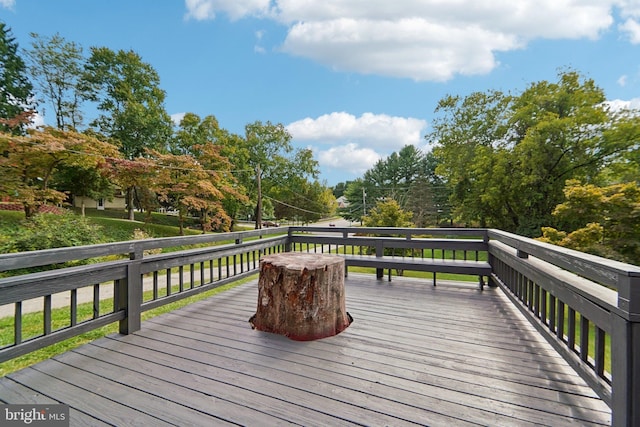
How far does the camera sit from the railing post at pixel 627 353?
41.3 inches

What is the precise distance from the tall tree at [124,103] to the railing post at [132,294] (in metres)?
16.2

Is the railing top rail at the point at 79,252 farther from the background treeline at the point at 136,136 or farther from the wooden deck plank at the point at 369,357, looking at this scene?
the background treeline at the point at 136,136

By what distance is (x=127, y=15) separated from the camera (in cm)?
909

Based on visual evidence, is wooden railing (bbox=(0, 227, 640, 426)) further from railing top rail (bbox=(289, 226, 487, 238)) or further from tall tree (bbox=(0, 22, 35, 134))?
tall tree (bbox=(0, 22, 35, 134))

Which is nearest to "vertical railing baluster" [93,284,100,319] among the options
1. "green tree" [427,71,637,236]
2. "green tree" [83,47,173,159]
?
"green tree" [427,71,637,236]

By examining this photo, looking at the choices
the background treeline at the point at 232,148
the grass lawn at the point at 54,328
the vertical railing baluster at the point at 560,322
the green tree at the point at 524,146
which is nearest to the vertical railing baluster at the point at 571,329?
the vertical railing baluster at the point at 560,322

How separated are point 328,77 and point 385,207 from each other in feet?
21.1

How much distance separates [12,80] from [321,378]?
2349cm

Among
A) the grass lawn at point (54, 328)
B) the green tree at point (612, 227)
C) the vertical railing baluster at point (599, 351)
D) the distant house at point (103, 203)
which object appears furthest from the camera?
the distant house at point (103, 203)

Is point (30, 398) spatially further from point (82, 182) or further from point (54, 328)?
point (82, 182)

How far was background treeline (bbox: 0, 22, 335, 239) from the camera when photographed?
41.0 feet

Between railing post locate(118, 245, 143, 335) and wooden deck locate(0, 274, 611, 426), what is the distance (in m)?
0.10

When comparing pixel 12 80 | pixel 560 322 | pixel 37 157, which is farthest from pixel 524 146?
pixel 12 80

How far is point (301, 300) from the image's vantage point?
7.68ft
